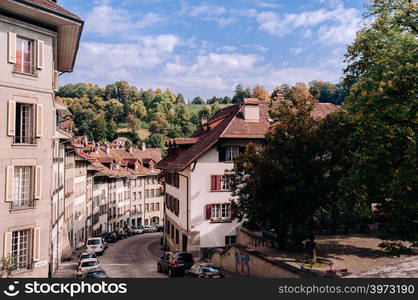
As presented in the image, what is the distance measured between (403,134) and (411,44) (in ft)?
12.8

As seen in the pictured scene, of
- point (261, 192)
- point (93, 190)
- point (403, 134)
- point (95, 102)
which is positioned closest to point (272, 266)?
point (261, 192)

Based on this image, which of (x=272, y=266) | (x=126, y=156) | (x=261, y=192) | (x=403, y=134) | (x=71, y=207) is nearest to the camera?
(x=403, y=134)

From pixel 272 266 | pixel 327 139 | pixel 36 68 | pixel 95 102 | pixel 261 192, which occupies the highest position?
pixel 95 102

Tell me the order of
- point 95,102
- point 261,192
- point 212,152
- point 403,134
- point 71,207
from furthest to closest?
point 95,102 < point 71,207 < point 212,152 < point 261,192 < point 403,134

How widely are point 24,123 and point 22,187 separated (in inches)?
105

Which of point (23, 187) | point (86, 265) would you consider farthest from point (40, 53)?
point (86, 265)

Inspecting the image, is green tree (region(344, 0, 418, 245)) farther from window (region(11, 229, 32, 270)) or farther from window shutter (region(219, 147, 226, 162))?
window shutter (region(219, 147, 226, 162))

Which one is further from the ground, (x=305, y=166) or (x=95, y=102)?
(x=95, y=102)

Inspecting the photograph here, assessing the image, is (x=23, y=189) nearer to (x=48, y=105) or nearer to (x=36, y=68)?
(x=48, y=105)

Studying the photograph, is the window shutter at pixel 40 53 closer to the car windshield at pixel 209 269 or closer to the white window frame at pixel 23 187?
the white window frame at pixel 23 187

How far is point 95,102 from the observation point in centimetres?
18550

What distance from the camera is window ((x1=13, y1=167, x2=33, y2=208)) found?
16625 millimetres

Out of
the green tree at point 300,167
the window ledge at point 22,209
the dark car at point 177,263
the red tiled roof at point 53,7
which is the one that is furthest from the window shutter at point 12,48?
the dark car at point 177,263

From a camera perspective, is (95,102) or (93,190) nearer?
(93,190)
